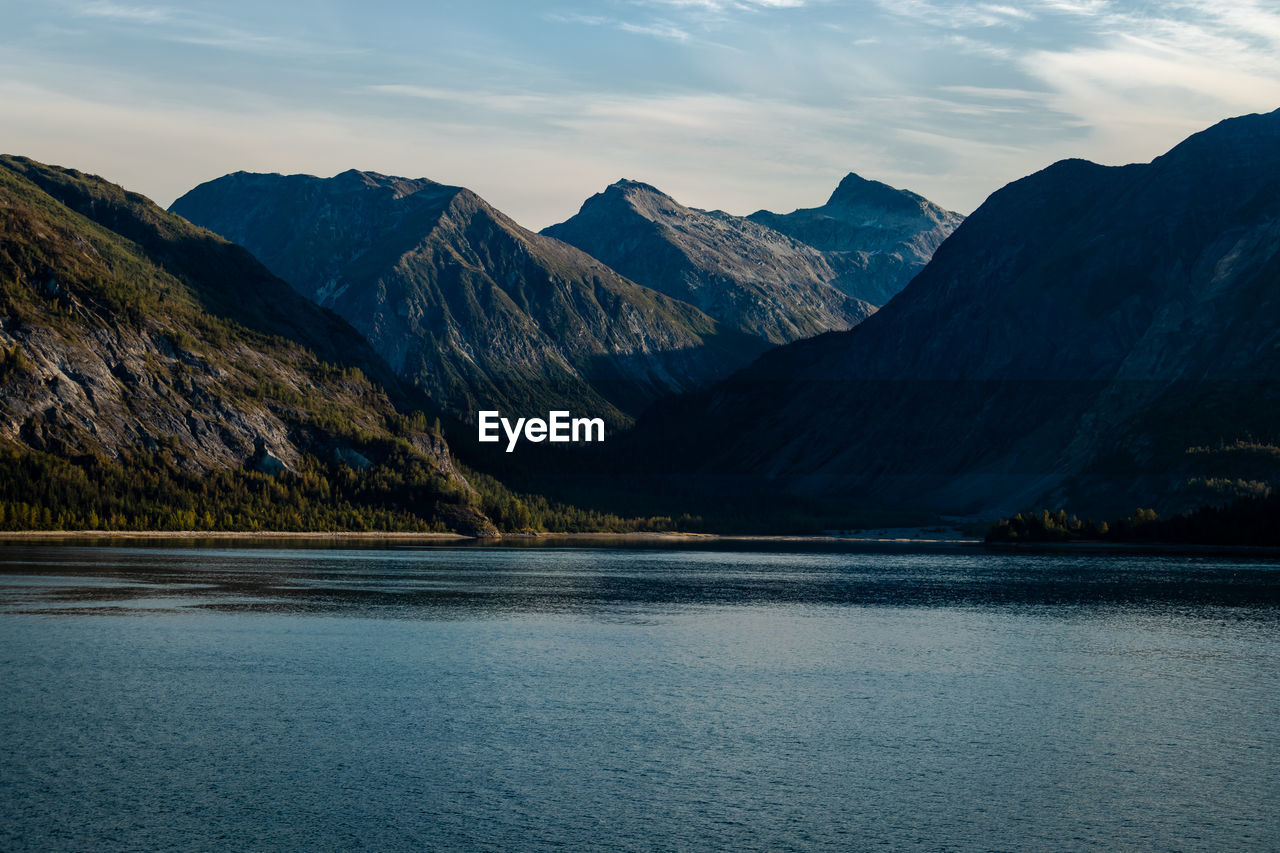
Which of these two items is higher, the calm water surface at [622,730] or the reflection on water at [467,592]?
the calm water surface at [622,730]

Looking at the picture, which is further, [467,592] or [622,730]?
[467,592]

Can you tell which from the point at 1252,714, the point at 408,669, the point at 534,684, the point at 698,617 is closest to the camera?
the point at 1252,714

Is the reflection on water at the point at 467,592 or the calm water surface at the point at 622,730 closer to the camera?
the calm water surface at the point at 622,730

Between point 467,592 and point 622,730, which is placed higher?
point 622,730

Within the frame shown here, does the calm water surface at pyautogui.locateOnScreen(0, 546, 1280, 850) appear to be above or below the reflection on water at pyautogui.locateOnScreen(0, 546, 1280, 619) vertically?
above

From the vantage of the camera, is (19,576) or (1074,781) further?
(19,576)

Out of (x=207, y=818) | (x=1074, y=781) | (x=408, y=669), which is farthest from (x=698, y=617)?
(x=207, y=818)

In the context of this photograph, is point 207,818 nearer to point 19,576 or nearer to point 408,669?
point 408,669

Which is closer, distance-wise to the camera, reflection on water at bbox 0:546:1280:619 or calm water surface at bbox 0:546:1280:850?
calm water surface at bbox 0:546:1280:850
